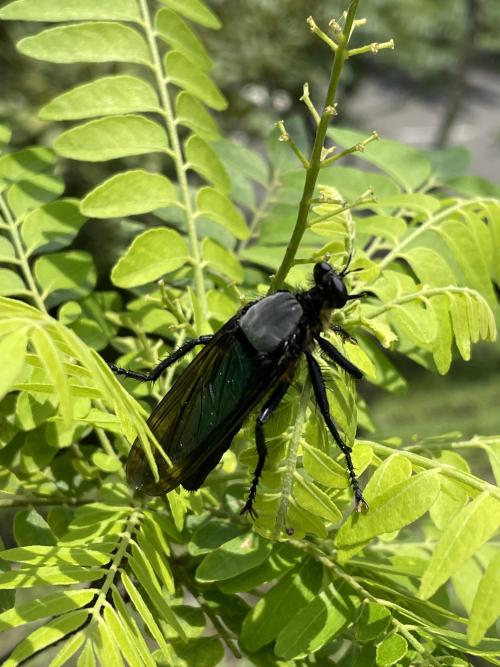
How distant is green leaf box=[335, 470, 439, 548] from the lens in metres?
1.31

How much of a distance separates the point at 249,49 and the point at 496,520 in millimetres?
7842

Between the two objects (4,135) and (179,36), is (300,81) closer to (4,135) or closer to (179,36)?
(179,36)

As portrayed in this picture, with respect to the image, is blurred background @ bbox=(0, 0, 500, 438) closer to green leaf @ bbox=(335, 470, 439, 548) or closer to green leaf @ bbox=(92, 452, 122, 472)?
green leaf @ bbox=(92, 452, 122, 472)

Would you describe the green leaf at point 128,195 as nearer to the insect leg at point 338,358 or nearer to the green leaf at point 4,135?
the green leaf at point 4,135

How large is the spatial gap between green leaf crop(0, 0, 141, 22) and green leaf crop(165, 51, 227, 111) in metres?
0.16

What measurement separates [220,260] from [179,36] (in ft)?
2.38

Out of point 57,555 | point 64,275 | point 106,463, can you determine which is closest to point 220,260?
point 64,275

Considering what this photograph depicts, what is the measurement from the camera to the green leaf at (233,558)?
1561 mm

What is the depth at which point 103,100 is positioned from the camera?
6.68 feet

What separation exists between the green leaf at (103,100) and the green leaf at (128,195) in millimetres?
193

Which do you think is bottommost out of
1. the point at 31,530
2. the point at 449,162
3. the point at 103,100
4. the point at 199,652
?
the point at 199,652

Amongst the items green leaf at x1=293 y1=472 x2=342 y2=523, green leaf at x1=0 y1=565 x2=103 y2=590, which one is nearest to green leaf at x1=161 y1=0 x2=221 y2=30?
green leaf at x1=293 y1=472 x2=342 y2=523

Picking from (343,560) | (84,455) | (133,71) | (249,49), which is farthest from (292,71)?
(343,560)

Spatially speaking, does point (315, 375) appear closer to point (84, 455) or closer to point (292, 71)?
point (84, 455)
